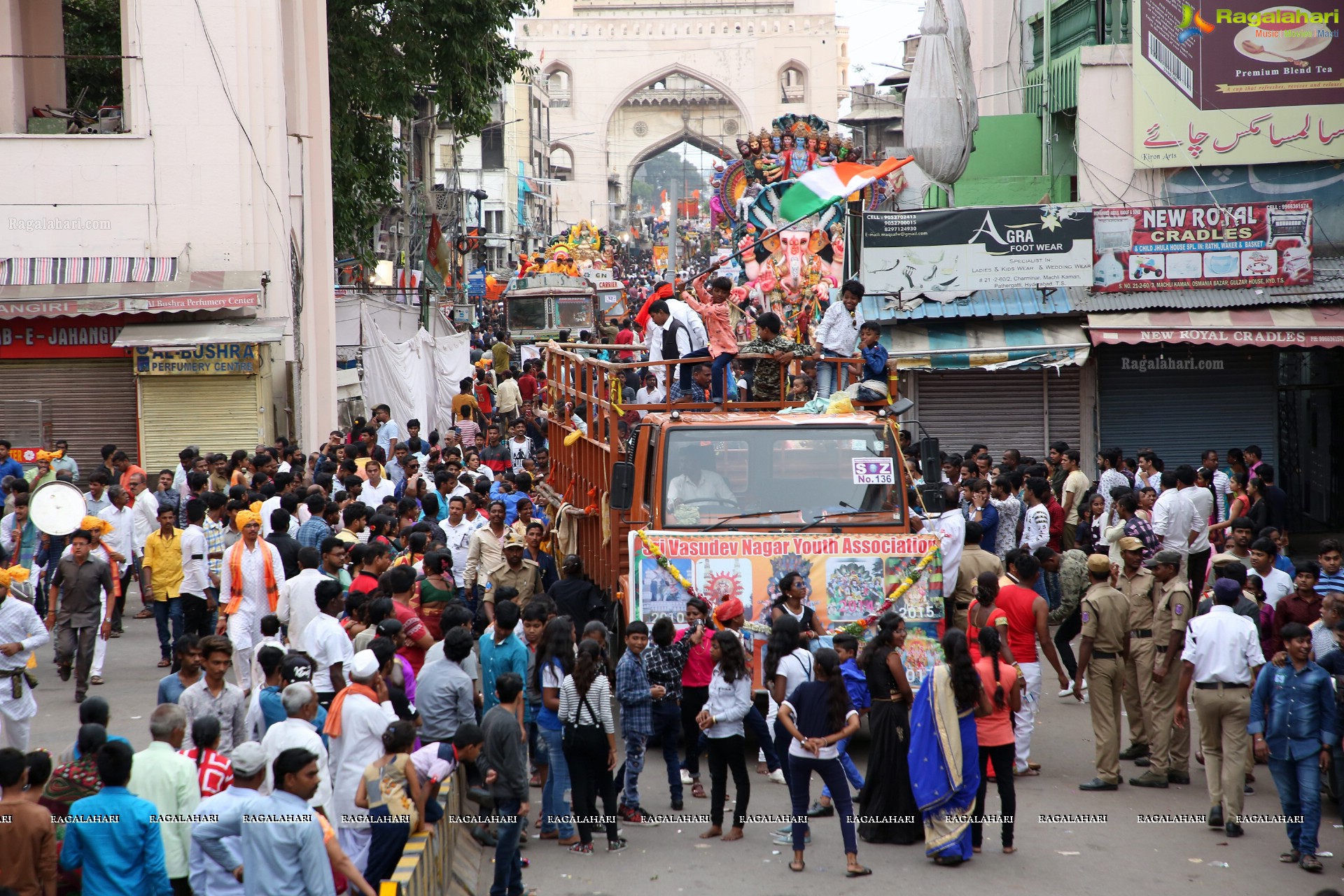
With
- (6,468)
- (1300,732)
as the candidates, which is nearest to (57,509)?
(6,468)

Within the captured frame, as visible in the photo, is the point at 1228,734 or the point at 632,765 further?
the point at 632,765

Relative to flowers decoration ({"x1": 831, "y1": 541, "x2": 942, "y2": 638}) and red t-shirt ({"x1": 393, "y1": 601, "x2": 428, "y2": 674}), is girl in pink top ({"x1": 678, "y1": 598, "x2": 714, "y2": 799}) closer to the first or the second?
flowers decoration ({"x1": 831, "y1": 541, "x2": 942, "y2": 638})

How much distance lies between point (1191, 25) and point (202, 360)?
1487 cm

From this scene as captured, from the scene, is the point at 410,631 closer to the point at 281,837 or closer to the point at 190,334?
the point at 281,837

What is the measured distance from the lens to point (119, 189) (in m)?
17.9

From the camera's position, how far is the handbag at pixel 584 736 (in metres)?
A: 7.27

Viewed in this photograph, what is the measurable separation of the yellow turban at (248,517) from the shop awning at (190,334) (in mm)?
6759

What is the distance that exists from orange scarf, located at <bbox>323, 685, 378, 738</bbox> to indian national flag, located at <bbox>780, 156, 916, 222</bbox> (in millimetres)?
10218

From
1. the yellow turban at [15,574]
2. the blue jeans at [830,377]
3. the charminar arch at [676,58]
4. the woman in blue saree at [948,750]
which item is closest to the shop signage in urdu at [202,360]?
the yellow turban at [15,574]

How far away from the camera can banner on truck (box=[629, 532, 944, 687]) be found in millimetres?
8617

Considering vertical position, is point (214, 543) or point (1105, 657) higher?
point (214, 543)

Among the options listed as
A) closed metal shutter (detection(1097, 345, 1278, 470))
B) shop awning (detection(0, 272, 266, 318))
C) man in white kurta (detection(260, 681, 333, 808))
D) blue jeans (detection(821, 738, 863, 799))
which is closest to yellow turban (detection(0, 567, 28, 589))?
man in white kurta (detection(260, 681, 333, 808))

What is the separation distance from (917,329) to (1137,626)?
9.58 meters

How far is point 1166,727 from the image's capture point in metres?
8.55
